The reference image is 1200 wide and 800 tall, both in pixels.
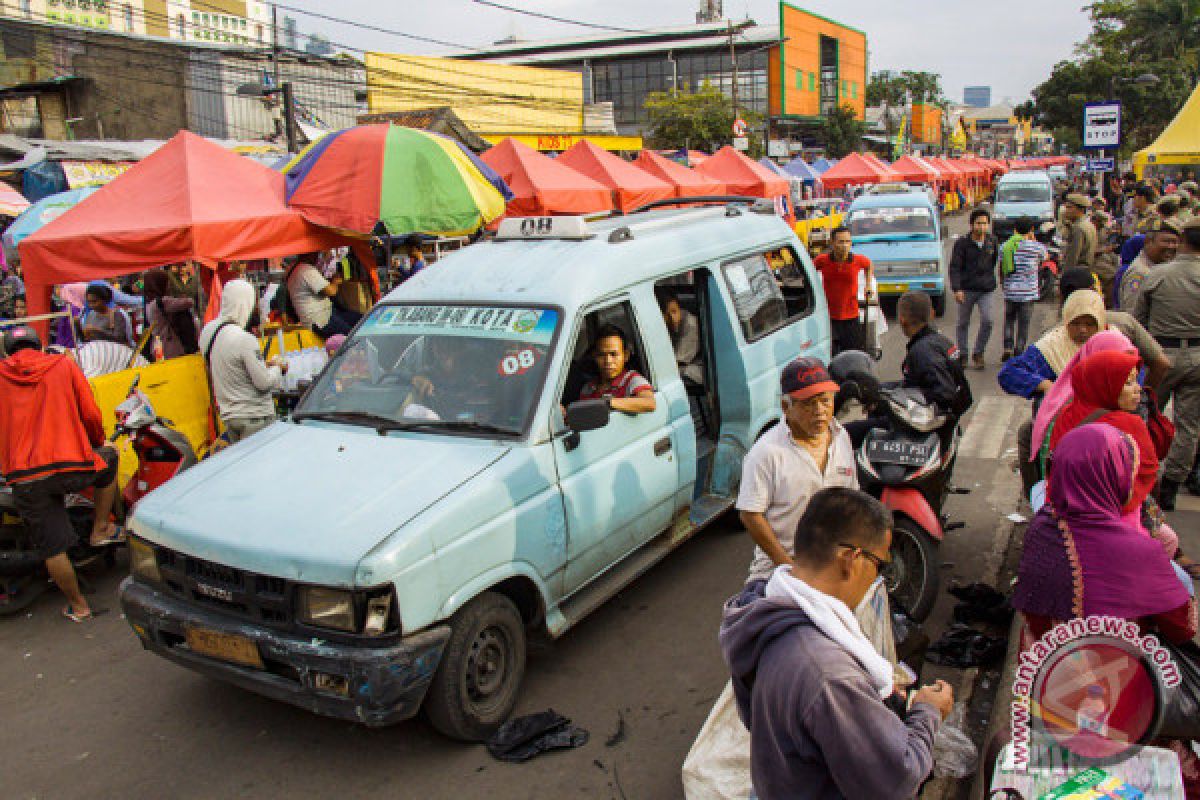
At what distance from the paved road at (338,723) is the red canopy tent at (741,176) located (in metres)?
14.0

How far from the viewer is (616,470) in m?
4.64

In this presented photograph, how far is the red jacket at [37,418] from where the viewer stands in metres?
5.34

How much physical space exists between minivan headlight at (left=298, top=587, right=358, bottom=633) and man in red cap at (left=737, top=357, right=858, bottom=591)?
1.62 m

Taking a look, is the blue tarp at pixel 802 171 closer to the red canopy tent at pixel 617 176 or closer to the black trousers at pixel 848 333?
the red canopy tent at pixel 617 176

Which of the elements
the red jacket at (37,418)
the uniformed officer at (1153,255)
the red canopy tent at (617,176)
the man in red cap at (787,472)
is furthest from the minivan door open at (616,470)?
the red canopy tent at (617,176)

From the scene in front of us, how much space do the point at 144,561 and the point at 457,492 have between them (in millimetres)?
1580

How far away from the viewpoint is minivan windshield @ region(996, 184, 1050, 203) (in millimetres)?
28031

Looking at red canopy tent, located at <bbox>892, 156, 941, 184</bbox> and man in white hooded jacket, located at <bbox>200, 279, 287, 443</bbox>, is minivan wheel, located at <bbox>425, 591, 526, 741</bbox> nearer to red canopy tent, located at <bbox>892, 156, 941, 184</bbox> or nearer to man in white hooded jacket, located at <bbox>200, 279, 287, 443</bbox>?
man in white hooded jacket, located at <bbox>200, 279, 287, 443</bbox>

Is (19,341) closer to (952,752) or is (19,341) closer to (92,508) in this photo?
(92,508)

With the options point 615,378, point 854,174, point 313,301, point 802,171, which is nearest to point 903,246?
point 313,301

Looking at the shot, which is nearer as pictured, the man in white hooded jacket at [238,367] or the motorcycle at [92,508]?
the motorcycle at [92,508]

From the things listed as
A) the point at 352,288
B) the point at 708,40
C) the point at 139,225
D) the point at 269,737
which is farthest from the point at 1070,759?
the point at 708,40

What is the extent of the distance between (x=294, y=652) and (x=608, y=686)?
1.60 meters

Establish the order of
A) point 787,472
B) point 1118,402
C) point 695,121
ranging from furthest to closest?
1. point 695,121
2. point 1118,402
3. point 787,472
